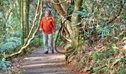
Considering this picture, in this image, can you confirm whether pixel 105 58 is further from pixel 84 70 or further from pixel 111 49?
pixel 84 70

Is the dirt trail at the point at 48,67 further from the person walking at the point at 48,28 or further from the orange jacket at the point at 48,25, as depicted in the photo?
the orange jacket at the point at 48,25

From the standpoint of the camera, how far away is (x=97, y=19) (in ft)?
30.7

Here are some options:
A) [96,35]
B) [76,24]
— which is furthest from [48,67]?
[96,35]

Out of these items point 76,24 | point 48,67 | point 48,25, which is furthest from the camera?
point 48,25

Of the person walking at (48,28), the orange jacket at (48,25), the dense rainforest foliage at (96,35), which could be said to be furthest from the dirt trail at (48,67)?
the orange jacket at (48,25)

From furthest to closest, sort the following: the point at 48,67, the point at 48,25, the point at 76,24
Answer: the point at 48,25
the point at 76,24
the point at 48,67

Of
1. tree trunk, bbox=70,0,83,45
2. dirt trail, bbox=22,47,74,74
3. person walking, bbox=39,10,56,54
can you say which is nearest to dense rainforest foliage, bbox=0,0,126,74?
tree trunk, bbox=70,0,83,45

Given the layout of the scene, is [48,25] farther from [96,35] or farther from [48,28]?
[96,35]

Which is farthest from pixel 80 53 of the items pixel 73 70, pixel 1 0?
pixel 1 0

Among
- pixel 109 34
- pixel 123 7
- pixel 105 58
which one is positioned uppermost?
pixel 123 7

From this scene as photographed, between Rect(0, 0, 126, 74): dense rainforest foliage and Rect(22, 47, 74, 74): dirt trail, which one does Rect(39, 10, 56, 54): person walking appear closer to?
Rect(0, 0, 126, 74): dense rainforest foliage

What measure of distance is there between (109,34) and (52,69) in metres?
2.27

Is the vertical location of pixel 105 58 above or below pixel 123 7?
below

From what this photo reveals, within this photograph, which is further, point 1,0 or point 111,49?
point 1,0
